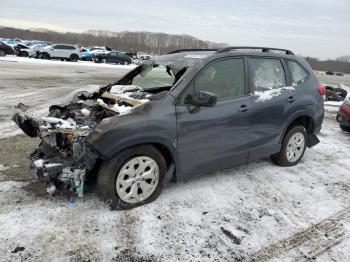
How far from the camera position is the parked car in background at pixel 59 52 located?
1417 inches

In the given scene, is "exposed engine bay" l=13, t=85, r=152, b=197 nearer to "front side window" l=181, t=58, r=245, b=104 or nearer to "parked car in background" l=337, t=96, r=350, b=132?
"front side window" l=181, t=58, r=245, b=104

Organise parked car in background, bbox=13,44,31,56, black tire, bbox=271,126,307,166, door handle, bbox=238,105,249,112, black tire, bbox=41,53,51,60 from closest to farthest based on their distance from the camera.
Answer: door handle, bbox=238,105,249,112 → black tire, bbox=271,126,307,166 → black tire, bbox=41,53,51,60 → parked car in background, bbox=13,44,31,56

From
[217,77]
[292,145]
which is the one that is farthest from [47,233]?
[292,145]

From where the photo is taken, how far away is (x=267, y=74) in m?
5.14

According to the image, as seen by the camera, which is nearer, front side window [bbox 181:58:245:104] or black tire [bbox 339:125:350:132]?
front side window [bbox 181:58:245:104]

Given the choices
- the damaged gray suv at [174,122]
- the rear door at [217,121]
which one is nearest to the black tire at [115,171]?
the damaged gray suv at [174,122]

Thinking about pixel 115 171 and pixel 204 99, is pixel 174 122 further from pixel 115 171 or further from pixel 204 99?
pixel 115 171

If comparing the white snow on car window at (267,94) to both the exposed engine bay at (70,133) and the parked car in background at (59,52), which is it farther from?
the parked car in background at (59,52)

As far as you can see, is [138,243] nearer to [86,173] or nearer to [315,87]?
[86,173]

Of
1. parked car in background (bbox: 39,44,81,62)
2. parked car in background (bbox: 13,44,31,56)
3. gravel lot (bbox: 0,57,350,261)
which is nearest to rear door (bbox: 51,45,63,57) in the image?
parked car in background (bbox: 39,44,81,62)

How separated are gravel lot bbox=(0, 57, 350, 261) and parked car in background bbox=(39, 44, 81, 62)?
3300 centimetres

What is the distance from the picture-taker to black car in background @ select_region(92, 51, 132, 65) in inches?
1551

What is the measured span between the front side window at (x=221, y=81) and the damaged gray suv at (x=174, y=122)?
13mm

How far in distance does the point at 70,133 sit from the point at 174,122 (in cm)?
115
